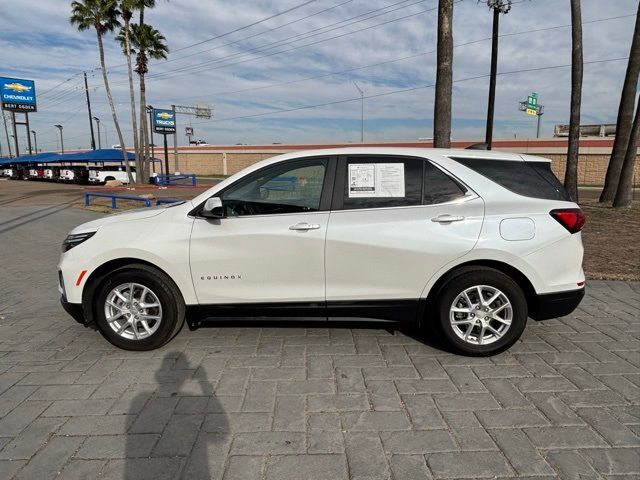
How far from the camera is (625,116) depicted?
13453mm

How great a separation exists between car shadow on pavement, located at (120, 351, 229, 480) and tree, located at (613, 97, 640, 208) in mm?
13950

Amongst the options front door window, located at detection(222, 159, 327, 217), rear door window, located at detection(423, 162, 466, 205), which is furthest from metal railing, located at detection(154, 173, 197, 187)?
rear door window, located at detection(423, 162, 466, 205)

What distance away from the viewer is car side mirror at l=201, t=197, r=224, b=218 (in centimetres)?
355

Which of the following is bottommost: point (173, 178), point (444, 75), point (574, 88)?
point (173, 178)

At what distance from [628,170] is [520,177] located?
1180 cm

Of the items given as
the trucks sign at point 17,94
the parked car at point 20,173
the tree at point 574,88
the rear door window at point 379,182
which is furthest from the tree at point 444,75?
the trucks sign at point 17,94

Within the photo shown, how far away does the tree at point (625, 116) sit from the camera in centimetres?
1270

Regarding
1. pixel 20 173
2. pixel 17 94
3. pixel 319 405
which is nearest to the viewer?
pixel 319 405

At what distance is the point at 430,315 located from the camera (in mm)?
3682

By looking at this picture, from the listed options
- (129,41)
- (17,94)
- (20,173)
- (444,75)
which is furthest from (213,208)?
(17,94)

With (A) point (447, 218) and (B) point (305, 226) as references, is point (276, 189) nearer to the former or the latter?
(B) point (305, 226)

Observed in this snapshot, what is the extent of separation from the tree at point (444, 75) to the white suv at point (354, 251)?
16.1ft

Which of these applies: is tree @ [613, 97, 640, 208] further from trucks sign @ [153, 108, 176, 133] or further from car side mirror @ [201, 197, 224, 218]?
trucks sign @ [153, 108, 176, 133]

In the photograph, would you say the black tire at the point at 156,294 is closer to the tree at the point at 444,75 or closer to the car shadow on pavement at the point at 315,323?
the car shadow on pavement at the point at 315,323
